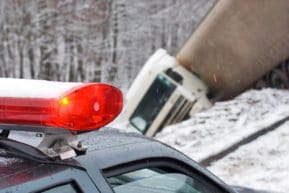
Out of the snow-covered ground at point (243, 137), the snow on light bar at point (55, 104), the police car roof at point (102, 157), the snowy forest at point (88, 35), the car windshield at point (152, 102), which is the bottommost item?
the snowy forest at point (88, 35)

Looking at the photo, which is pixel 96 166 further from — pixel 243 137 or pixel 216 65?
pixel 216 65

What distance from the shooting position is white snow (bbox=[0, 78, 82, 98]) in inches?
88.3

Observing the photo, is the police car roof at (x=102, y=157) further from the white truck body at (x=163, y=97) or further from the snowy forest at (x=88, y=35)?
the snowy forest at (x=88, y=35)

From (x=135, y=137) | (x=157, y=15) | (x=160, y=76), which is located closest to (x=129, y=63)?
(x=157, y=15)

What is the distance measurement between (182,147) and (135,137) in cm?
847

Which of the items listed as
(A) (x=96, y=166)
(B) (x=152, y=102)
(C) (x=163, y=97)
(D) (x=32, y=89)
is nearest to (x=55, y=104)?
(D) (x=32, y=89)

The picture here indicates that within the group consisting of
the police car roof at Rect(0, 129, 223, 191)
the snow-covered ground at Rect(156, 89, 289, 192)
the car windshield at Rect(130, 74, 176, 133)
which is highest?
the police car roof at Rect(0, 129, 223, 191)

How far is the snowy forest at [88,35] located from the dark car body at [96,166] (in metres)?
28.1

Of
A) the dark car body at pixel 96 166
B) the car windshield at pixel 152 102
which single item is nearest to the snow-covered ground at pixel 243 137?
the car windshield at pixel 152 102

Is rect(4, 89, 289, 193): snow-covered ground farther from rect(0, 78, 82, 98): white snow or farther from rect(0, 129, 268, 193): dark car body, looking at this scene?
rect(0, 78, 82, 98): white snow

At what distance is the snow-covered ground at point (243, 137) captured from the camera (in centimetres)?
921

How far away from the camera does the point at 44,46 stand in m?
32.0

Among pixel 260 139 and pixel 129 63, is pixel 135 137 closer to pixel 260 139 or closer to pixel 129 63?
pixel 260 139

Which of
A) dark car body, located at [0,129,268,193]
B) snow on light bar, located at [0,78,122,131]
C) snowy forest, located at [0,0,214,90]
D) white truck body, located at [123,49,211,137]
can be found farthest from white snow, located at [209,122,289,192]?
snowy forest, located at [0,0,214,90]
